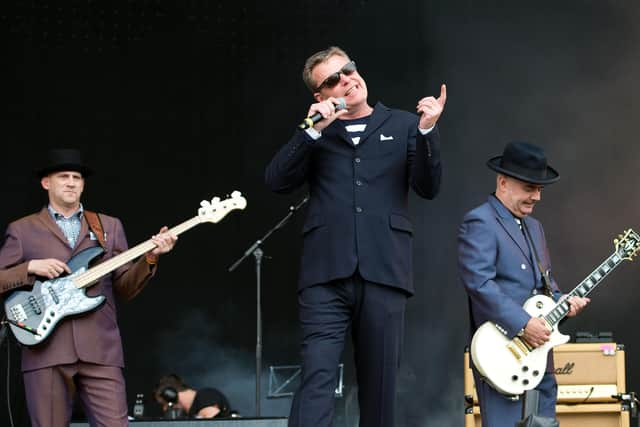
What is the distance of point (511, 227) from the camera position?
5.00 metres

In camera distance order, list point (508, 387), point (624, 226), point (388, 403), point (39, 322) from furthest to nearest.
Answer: point (624, 226) → point (39, 322) → point (508, 387) → point (388, 403)

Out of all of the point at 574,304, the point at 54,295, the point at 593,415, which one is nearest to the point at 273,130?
the point at 593,415

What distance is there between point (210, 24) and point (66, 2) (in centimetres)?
111

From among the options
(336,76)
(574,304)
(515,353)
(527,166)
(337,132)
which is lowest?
(515,353)

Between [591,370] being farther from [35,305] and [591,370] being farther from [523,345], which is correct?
[35,305]

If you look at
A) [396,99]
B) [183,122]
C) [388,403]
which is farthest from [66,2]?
[388,403]

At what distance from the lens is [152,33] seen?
8.55 metres

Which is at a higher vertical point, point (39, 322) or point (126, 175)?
point (126, 175)

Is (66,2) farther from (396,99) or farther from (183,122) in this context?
(396,99)

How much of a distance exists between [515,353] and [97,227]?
7.23 ft

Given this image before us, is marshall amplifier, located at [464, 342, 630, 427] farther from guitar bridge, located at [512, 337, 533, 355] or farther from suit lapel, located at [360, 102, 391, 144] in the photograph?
suit lapel, located at [360, 102, 391, 144]

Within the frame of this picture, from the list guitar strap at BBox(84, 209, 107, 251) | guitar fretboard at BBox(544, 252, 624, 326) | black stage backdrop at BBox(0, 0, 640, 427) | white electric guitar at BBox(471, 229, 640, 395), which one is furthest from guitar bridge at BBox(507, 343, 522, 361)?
black stage backdrop at BBox(0, 0, 640, 427)

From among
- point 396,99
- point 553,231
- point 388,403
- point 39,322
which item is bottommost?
point 388,403

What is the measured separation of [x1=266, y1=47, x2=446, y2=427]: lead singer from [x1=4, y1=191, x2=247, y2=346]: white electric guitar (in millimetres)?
1069
